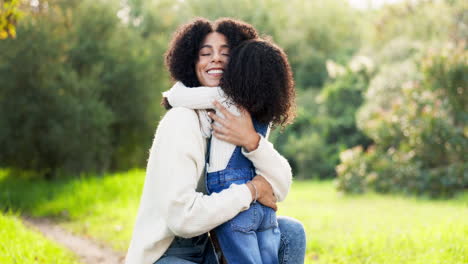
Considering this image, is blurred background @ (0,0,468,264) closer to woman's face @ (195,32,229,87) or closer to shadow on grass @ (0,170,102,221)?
shadow on grass @ (0,170,102,221)

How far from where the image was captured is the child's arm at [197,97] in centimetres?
286

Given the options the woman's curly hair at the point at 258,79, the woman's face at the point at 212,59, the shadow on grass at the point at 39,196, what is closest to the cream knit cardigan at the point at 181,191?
the woman's curly hair at the point at 258,79

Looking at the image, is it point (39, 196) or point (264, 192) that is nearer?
point (264, 192)

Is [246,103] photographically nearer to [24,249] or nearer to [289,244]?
[289,244]

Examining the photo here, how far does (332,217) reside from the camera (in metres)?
6.91

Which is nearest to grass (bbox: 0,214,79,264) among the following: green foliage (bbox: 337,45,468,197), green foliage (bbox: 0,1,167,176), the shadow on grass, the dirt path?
the dirt path

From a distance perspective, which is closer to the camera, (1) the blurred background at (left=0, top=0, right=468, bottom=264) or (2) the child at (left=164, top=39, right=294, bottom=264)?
(2) the child at (left=164, top=39, right=294, bottom=264)

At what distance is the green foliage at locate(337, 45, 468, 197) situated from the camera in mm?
9773

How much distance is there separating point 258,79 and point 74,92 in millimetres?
8245

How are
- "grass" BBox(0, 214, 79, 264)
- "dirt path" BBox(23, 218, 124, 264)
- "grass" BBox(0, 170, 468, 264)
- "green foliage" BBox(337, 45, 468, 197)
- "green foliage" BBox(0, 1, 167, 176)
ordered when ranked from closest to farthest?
"grass" BBox(0, 170, 468, 264), "grass" BBox(0, 214, 79, 264), "dirt path" BBox(23, 218, 124, 264), "green foliage" BBox(337, 45, 468, 197), "green foliage" BBox(0, 1, 167, 176)

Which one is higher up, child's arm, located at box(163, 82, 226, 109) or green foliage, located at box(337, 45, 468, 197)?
child's arm, located at box(163, 82, 226, 109)

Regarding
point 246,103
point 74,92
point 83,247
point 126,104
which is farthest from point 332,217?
point 126,104

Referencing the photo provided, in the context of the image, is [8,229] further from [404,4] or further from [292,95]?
[404,4]

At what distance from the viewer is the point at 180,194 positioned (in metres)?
2.67
